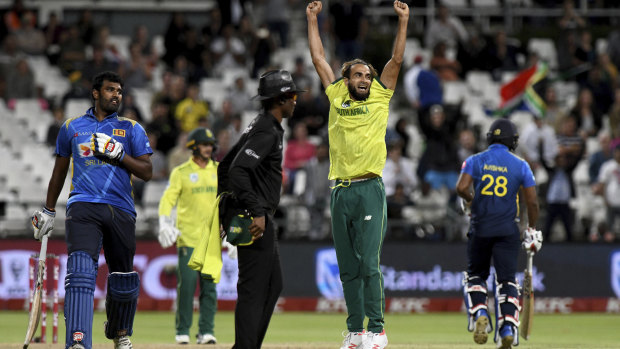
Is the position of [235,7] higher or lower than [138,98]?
higher

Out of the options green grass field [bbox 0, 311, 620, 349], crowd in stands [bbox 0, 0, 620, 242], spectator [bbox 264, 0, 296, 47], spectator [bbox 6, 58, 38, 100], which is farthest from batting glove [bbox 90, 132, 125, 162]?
spectator [bbox 264, 0, 296, 47]

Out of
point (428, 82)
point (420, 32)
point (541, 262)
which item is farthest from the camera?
point (420, 32)

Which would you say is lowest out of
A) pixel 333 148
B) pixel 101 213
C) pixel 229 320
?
pixel 229 320

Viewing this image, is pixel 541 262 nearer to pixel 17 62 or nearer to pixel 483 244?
pixel 483 244

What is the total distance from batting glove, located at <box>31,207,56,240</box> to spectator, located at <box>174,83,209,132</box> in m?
11.9

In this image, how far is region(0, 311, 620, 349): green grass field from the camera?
14008 mm

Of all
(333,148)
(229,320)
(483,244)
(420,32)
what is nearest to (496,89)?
(420,32)

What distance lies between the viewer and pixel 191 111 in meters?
23.0

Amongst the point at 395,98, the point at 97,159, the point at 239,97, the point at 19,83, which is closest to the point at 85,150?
the point at 97,159

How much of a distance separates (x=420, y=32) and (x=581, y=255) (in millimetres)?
9173

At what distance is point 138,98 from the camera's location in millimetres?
24594

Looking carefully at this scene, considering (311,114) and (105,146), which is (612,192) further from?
(105,146)

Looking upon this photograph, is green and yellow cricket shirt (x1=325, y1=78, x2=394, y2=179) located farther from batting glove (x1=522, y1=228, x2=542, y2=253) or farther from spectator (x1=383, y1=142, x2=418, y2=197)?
spectator (x1=383, y1=142, x2=418, y2=197)

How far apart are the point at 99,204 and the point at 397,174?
1167 cm
